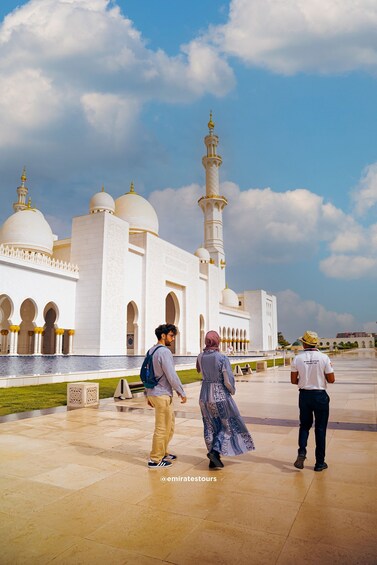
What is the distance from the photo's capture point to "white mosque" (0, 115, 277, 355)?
22750 mm

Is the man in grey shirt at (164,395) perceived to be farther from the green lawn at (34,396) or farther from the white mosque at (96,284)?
the white mosque at (96,284)

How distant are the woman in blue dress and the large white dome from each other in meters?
26.9

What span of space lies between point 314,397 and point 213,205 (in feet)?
136

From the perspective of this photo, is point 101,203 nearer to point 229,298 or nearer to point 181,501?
point 229,298

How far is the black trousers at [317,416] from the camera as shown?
135 inches

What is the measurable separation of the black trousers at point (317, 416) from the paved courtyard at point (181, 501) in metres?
0.17

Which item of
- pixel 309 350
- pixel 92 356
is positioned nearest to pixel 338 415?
pixel 309 350

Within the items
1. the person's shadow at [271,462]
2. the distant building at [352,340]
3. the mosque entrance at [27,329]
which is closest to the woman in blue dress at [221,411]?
the person's shadow at [271,462]

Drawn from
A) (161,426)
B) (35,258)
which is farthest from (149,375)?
(35,258)

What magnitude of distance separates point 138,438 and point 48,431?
1.16 metres

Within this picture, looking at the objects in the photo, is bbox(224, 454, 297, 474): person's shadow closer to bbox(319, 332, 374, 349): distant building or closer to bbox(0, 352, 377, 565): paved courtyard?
bbox(0, 352, 377, 565): paved courtyard

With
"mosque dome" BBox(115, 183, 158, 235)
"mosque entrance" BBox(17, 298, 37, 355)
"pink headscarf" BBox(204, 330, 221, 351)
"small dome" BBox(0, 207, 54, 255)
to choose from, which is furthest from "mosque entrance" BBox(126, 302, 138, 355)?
"pink headscarf" BBox(204, 330, 221, 351)

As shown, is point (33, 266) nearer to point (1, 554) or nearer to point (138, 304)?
point (138, 304)

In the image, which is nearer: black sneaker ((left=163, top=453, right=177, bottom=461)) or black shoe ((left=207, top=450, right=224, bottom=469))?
black shoe ((left=207, top=450, right=224, bottom=469))
